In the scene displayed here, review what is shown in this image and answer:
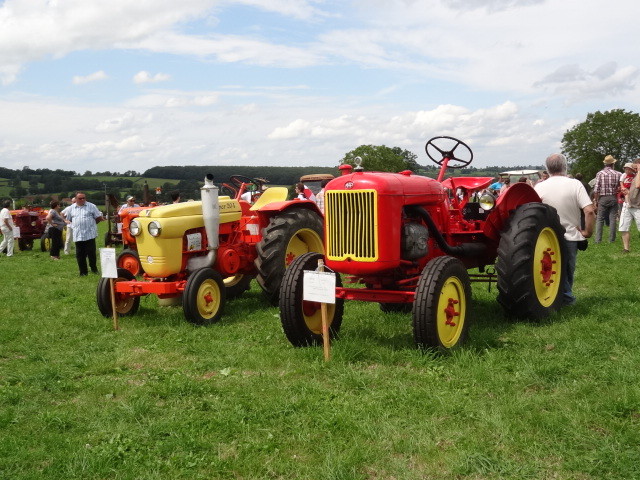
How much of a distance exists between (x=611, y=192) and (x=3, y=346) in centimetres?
1044

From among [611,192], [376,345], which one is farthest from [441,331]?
[611,192]

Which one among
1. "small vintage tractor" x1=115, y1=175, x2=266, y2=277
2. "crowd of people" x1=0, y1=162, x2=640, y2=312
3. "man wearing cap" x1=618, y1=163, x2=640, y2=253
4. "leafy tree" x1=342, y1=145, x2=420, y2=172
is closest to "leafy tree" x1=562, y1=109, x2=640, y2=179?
"leafy tree" x1=342, y1=145, x2=420, y2=172

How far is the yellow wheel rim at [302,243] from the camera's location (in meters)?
7.53

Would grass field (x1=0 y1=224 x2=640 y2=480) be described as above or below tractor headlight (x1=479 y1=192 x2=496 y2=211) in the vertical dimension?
below

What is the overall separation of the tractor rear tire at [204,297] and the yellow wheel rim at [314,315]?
1.60m

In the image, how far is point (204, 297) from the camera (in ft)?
22.0

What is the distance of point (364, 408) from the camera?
3854 millimetres

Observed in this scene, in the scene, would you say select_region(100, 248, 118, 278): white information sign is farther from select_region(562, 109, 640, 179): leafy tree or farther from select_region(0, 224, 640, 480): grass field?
select_region(562, 109, 640, 179): leafy tree

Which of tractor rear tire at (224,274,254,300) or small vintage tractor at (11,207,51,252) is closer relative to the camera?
tractor rear tire at (224,274,254,300)

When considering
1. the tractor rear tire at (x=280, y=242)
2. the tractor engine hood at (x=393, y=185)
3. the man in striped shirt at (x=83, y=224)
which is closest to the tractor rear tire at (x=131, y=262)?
the tractor rear tire at (x=280, y=242)

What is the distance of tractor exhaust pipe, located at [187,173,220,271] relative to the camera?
6938mm

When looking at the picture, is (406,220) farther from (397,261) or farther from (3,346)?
(3,346)

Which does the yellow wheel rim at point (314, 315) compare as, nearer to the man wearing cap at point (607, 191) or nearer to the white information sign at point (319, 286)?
the white information sign at point (319, 286)

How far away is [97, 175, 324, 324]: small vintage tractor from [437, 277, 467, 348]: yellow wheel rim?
2.57 m
